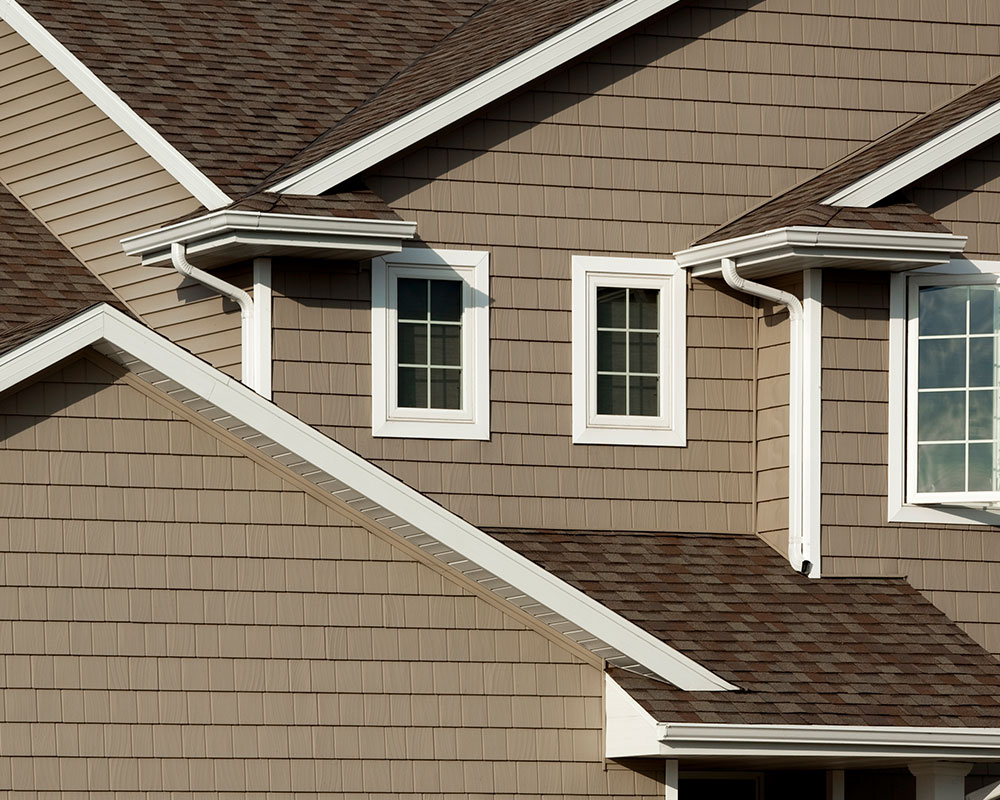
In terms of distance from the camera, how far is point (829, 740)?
1242 centimetres

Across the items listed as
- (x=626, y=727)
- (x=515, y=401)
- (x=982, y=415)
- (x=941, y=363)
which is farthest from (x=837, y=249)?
(x=626, y=727)

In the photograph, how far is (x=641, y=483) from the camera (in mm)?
14852

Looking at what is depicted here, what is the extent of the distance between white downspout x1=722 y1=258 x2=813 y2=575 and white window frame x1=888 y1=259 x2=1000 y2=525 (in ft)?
2.14

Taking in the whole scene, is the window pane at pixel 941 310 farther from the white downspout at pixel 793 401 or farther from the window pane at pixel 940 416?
the white downspout at pixel 793 401

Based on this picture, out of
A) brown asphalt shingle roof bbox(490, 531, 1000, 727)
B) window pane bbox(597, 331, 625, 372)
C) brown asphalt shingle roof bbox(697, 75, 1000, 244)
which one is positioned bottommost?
brown asphalt shingle roof bbox(490, 531, 1000, 727)

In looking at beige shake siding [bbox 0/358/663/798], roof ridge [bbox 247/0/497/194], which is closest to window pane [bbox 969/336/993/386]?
beige shake siding [bbox 0/358/663/798]

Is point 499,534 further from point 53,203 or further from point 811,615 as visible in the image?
point 53,203

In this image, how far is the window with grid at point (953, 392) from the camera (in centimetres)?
1458

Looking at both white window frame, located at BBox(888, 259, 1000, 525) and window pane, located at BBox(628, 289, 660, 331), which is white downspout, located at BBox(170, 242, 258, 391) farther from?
white window frame, located at BBox(888, 259, 1000, 525)

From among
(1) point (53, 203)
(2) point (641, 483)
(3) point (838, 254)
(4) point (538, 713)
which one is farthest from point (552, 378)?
(1) point (53, 203)

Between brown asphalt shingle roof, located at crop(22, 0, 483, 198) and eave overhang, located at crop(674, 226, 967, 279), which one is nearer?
eave overhang, located at crop(674, 226, 967, 279)

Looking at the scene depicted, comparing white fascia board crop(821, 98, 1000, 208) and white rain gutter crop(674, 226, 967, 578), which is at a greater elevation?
white fascia board crop(821, 98, 1000, 208)

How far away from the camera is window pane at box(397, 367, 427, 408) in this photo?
1450cm

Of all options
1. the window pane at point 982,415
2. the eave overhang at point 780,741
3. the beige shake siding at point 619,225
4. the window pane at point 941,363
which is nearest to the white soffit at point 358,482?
the eave overhang at point 780,741
